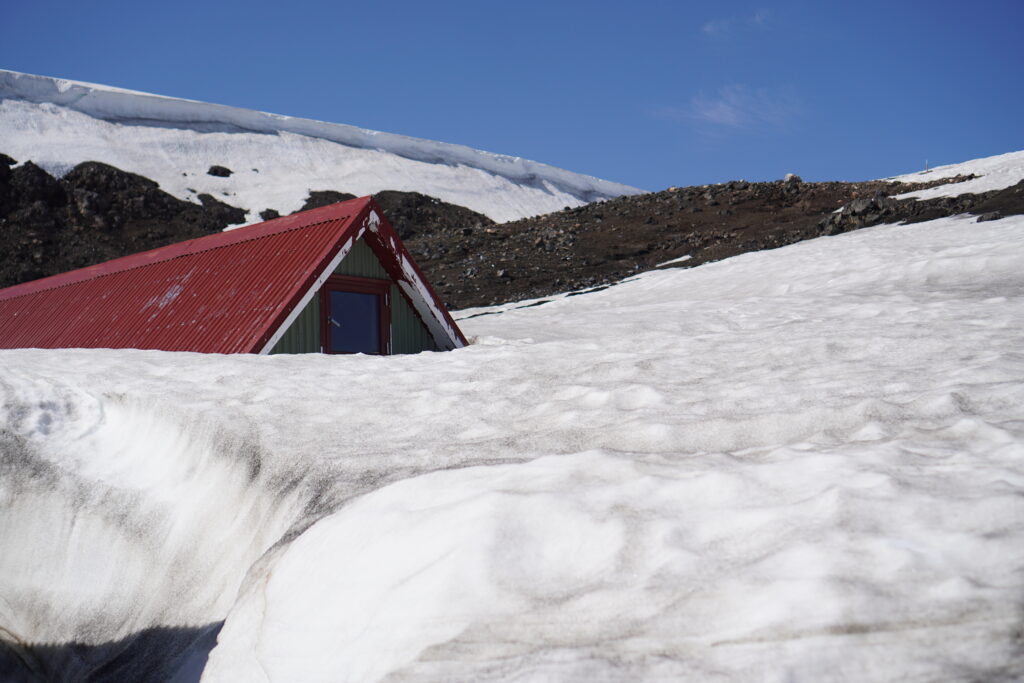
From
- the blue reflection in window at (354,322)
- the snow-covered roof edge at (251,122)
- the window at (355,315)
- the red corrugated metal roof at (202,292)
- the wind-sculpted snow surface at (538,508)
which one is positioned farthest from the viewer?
the snow-covered roof edge at (251,122)

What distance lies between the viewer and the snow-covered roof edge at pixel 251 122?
5253 cm

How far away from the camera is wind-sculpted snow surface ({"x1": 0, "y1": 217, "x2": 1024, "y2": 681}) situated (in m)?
2.51

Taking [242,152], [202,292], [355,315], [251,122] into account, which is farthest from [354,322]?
[251,122]

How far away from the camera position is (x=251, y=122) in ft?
198

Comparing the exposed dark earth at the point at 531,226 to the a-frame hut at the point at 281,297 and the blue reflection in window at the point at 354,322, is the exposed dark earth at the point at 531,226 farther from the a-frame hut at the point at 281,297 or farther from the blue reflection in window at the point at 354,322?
the blue reflection in window at the point at 354,322

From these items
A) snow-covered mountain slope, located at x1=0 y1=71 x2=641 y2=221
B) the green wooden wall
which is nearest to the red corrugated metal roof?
the green wooden wall

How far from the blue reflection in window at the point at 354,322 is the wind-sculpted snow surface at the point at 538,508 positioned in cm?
308

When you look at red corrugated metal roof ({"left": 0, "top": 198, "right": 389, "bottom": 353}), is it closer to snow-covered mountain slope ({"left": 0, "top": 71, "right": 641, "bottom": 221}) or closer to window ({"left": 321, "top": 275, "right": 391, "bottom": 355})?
window ({"left": 321, "top": 275, "right": 391, "bottom": 355})

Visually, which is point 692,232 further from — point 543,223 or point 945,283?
point 945,283

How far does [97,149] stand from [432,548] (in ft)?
168

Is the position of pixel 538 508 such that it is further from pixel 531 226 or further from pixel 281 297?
pixel 531 226

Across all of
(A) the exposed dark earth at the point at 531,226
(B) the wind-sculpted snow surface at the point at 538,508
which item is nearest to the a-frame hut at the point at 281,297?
(B) the wind-sculpted snow surface at the point at 538,508

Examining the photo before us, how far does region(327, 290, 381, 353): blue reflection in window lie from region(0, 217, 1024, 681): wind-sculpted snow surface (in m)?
3.08

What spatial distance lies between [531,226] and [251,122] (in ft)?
115
